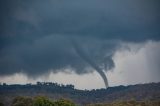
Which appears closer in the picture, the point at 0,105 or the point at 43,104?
the point at 43,104

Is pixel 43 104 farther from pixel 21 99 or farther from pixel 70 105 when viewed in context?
pixel 21 99

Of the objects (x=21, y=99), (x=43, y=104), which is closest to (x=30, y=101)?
(x=21, y=99)

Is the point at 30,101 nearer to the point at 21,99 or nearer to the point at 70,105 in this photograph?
the point at 21,99

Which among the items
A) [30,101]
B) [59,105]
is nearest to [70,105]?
[59,105]

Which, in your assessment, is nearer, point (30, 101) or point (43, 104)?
point (43, 104)

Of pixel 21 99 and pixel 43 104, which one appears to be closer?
pixel 43 104

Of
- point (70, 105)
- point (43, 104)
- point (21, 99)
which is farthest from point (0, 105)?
point (70, 105)

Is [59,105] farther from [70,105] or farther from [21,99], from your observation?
[21,99]
